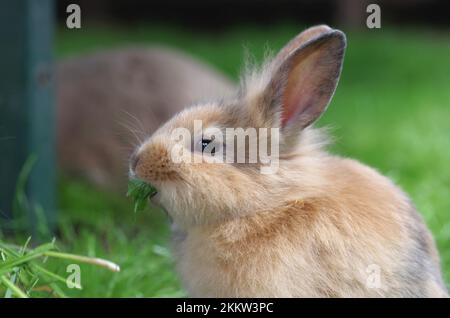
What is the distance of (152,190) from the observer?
8.63ft

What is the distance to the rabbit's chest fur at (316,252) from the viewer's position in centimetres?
259

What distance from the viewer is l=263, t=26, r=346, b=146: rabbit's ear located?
267cm

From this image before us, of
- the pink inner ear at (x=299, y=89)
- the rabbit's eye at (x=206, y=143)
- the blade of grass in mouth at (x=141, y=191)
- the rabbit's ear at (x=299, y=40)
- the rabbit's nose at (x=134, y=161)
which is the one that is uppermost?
the rabbit's ear at (x=299, y=40)

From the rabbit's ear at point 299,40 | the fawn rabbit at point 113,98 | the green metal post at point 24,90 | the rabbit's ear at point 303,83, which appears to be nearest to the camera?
the rabbit's ear at point 303,83

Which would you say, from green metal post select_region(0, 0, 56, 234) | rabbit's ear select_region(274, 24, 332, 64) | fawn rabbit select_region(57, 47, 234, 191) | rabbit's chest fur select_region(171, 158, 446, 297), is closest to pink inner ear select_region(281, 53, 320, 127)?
rabbit's ear select_region(274, 24, 332, 64)

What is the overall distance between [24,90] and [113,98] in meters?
1.23

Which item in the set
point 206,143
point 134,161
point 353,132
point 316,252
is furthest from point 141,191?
point 353,132

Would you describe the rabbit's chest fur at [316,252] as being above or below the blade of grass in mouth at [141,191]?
below

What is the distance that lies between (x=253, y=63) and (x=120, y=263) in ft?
3.71

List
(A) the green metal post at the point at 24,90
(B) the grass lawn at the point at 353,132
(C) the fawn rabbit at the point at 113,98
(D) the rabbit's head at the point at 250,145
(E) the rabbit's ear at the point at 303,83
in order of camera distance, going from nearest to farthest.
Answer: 1. (D) the rabbit's head at the point at 250,145
2. (E) the rabbit's ear at the point at 303,83
3. (B) the grass lawn at the point at 353,132
4. (A) the green metal post at the point at 24,90
5. (C) the fawn rabbit at the point at 113,98

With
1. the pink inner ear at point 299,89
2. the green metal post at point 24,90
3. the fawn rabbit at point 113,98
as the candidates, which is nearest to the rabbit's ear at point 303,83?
the pink inner ear at point 299,89

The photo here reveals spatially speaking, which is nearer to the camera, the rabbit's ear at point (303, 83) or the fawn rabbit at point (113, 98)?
the rabbit's ear at point (303, 83)

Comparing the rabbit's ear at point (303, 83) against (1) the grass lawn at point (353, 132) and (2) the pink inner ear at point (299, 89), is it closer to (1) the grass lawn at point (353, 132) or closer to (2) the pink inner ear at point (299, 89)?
(2) the pink inner ear at point (299, 89)
